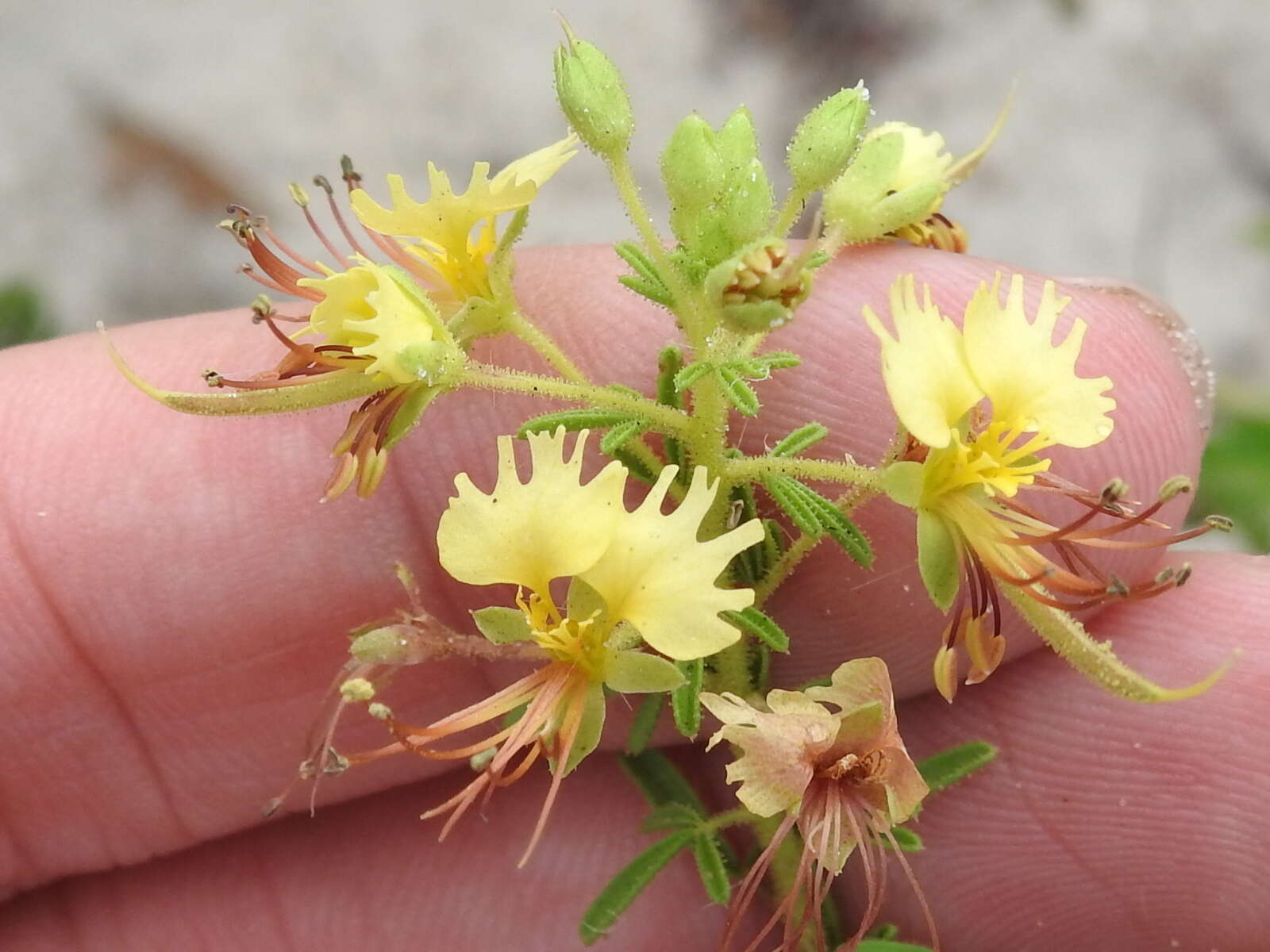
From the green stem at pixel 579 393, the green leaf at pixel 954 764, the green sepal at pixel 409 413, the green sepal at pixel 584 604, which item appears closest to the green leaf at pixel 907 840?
the green leaf at pixel 954 764

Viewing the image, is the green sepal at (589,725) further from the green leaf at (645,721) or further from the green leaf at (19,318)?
the green leaf at (19,318)

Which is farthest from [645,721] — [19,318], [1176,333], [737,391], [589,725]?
[19,318]

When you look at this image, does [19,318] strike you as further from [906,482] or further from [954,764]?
[906,482]

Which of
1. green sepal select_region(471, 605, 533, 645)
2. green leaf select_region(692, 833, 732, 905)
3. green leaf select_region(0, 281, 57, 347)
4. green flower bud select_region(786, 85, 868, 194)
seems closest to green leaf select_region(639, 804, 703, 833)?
green leaf select_region(692, 833, 732, 905)

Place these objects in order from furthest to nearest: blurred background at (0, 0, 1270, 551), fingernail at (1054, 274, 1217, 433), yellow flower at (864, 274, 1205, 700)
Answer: blurred background at (0, 0, 1270, 551), fingernail at (1054, 274, 1217, 433), yellow flower at (864, 274, 1205, 700)

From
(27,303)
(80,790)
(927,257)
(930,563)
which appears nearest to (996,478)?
(930,563)

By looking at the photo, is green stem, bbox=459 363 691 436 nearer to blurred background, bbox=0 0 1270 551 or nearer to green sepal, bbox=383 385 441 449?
green sepal, bbox=383 385 441 449

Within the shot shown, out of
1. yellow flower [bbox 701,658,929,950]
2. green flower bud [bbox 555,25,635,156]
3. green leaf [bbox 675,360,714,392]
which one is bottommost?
yellow flower [bbox 701,658,929,950]

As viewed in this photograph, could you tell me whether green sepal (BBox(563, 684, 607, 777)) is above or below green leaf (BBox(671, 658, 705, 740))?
above

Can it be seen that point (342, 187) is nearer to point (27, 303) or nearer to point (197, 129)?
point (197, 129)
